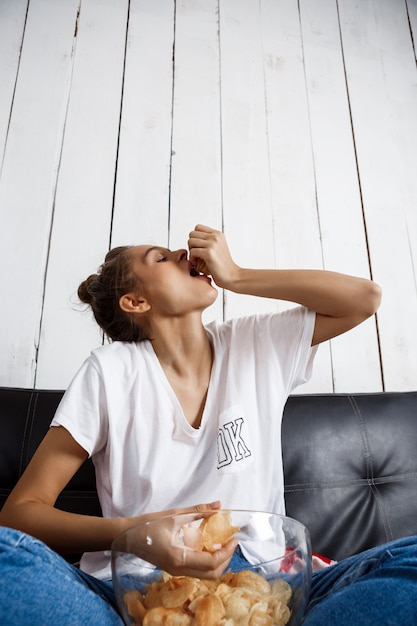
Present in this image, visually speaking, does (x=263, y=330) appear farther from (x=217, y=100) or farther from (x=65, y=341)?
(x=217, y=100)

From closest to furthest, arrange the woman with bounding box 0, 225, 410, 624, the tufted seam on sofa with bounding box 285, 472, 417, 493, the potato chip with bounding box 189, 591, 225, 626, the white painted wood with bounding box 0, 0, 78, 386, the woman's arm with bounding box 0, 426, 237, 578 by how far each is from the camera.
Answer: the potato chip with bounding box 189, 591, 225, 626
the woman's arm with bounding box 0, 426, 237, 578
the woman with bounding box 0, 225, 410, 624
the tufted seam on sofa with bounding box 285, 472, 417, 493
the white painted wood with bounding box 0, 0, 78, 386

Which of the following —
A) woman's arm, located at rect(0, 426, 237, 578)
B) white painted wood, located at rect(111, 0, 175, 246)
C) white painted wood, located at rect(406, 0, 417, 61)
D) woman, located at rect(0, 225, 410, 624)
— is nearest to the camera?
woman's arm, located at rect(0, 426, 237, 578)

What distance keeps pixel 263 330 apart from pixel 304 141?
925 mm

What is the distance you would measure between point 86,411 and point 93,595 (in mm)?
402

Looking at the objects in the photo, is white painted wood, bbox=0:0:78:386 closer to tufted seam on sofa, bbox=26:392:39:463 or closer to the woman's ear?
tufted seam on sofa, bbox=26:392:39:463

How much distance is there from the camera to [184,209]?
1.68m

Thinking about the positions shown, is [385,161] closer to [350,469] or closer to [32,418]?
[350,469]

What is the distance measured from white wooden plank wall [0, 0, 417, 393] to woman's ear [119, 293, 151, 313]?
38cm

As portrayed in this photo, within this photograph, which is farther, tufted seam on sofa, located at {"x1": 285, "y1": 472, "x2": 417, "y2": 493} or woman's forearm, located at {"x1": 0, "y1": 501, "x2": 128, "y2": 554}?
tufted seam on sofa, located at {"x1": 285, "y1": 472, "x2": 417, "y2": 493}

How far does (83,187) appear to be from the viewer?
164 cm

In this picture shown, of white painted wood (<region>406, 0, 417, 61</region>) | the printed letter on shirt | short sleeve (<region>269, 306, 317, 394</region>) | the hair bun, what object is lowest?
the printed letter on shirt

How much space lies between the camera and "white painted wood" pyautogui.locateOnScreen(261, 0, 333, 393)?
5.61 ft

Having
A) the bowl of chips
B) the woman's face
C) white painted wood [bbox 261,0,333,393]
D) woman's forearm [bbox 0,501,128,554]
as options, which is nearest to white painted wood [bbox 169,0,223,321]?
white painted wood [bbox 261,0,333,393]

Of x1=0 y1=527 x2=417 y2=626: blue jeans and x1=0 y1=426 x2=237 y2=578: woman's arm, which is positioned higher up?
x1=0 y1=426 x2=237 y2=578: woman's arm
